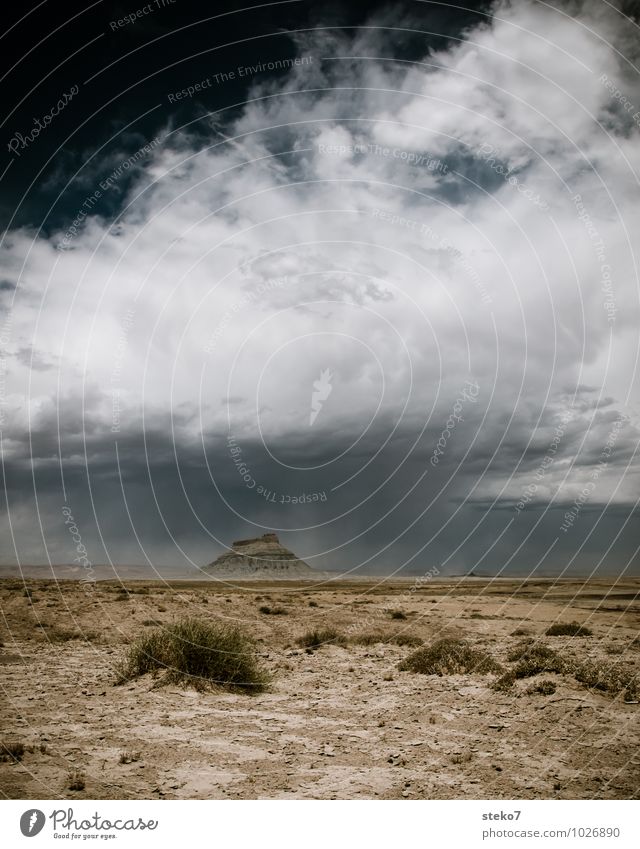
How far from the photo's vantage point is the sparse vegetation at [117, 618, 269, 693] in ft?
46.3

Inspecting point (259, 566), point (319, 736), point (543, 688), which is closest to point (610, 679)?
point (543, 688)

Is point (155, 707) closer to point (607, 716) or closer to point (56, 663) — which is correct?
point (56, 663)

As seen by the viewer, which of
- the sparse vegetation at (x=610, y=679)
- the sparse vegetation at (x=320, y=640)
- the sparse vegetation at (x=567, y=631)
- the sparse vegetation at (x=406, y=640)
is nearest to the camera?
the sparse vegetation at (x=610, y=679)

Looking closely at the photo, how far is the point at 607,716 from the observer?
11266 mm

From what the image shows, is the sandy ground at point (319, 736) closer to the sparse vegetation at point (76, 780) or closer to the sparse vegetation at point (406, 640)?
the sparse vegetation at point (76, 780)

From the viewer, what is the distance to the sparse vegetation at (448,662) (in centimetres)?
1565

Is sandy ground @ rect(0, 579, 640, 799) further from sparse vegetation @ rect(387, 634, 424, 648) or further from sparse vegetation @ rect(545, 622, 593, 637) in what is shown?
sparse vegetation @ rect(545, 622, 593, 637)

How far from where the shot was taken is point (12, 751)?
9586mm
